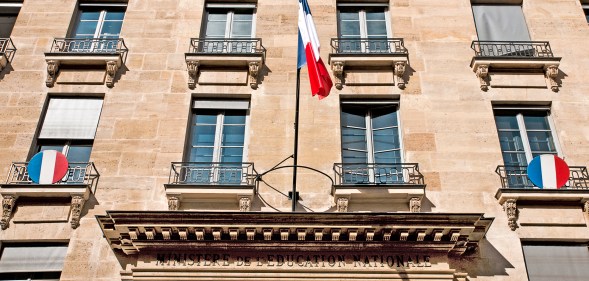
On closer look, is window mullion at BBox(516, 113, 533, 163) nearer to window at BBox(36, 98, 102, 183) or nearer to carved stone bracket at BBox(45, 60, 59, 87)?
window at BBox(36, 98, 102, 183)

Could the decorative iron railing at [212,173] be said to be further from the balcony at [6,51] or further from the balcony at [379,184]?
the balcony at [6,51]

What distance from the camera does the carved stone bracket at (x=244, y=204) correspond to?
1154 centimetres

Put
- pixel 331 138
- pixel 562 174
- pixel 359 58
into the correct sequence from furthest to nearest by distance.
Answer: pixel 359 58, pixel 331 138, pixel 562 174

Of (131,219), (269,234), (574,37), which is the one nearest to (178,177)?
(131,219)

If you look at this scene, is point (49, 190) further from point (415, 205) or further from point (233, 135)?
point (415, 205)

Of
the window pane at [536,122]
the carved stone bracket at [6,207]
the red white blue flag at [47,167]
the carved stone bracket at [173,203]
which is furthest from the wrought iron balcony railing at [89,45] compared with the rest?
the window pane at [536,122]

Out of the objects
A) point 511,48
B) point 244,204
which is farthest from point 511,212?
point 244,204

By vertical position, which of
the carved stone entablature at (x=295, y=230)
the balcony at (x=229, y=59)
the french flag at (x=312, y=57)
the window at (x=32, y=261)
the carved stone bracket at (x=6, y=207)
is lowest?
the window at (x=32, y=261)

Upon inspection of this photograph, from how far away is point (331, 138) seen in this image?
12.7 metres

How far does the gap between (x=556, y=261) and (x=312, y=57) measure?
234 inches

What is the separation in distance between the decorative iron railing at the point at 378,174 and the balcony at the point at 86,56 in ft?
18.3

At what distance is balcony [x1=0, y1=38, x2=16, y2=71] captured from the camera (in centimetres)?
1393

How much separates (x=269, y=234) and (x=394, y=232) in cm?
217

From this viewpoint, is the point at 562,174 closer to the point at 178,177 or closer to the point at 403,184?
the point at 403,184
